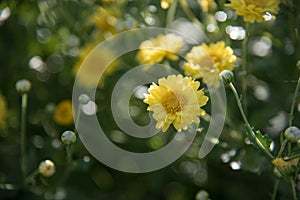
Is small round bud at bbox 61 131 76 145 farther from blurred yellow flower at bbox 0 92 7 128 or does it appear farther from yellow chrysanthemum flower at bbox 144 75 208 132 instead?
blurred yellow flower at bbox 0 92 7 128

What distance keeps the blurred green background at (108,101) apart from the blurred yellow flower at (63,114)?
23mm

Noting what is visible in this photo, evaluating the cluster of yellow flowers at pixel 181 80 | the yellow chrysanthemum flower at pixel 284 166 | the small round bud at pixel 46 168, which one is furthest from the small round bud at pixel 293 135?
the small round bud at pixel 46 168

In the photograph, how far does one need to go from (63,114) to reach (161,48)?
43 cm

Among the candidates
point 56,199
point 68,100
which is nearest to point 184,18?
point 68,100

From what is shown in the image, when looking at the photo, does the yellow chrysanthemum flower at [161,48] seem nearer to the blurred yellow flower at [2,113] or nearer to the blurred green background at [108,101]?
the blurred green background at [108,101]

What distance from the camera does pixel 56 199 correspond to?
59.7 inches

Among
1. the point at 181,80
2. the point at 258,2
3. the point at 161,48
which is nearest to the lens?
the point at 181,80

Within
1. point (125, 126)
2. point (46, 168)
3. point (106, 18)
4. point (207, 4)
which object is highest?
point (207, 4)

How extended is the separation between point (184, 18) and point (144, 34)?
0.79 feet

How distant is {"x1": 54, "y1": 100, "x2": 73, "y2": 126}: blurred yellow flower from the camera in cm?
168

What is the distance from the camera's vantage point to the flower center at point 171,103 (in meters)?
1.16

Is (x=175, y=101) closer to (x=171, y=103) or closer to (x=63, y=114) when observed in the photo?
(x=171, y=103)

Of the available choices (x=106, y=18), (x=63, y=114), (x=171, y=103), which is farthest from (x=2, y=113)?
(x=171, y=103)

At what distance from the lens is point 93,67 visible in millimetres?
1669
